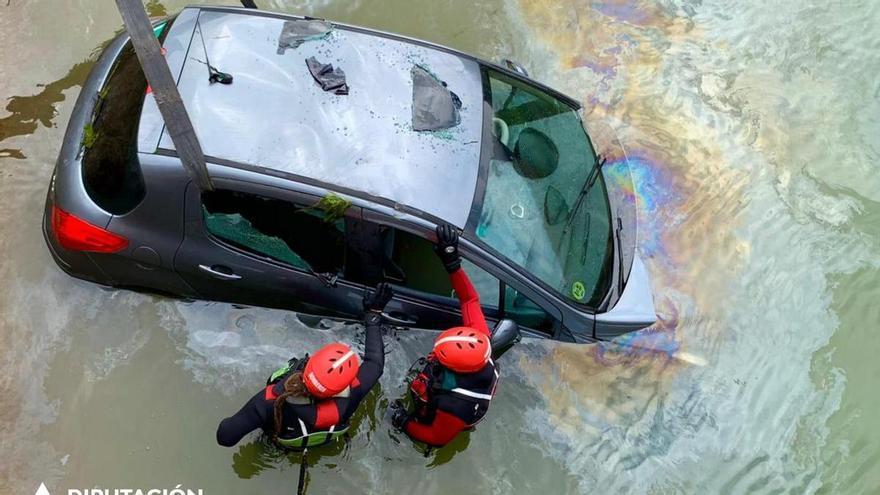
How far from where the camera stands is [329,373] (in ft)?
11.8

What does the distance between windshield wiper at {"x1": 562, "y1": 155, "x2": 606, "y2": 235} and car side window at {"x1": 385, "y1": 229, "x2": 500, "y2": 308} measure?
0.63m

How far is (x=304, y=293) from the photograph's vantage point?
4.34m

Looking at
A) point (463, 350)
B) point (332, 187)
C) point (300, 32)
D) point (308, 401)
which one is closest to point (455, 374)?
point (463, 350)

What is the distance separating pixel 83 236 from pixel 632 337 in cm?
384

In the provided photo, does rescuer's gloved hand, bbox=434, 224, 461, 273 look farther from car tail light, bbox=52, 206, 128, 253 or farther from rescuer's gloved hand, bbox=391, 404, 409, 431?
car tail light, bbox=52, 206, 128, 253

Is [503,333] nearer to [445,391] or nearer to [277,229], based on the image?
[445,391]

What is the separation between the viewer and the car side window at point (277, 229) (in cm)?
388

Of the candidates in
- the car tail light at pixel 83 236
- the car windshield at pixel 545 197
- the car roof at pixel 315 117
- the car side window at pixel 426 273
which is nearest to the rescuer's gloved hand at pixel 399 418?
the car side window at pixel 426 273

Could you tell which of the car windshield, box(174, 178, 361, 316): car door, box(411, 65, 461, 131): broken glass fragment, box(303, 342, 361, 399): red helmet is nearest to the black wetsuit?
box(303, 342, 361, 399): red helmet

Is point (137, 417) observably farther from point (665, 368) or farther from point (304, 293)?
point (665, 368)

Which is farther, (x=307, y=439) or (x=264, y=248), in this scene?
(x=264, y=248)

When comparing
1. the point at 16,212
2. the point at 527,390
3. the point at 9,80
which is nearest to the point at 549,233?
the point at 527,390

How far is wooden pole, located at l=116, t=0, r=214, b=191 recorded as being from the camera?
10.8 feet

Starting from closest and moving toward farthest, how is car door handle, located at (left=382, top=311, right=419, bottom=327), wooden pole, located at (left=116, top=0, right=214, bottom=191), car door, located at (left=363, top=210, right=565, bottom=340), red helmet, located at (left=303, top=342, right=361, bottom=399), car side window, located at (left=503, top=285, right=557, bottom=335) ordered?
wooden pole, located at (left=116, top=0, right=214, bottom=191) → red helmet, located at (left=303, top=342, right=361, bottom=399) → car door, located at (left=363, top=210, right=565, bottom=340) → car side window, located at (left=503, top=285, right=557, bottom=335) → car door handle, located at (left=382, top=311, right=419, bottom=327)
